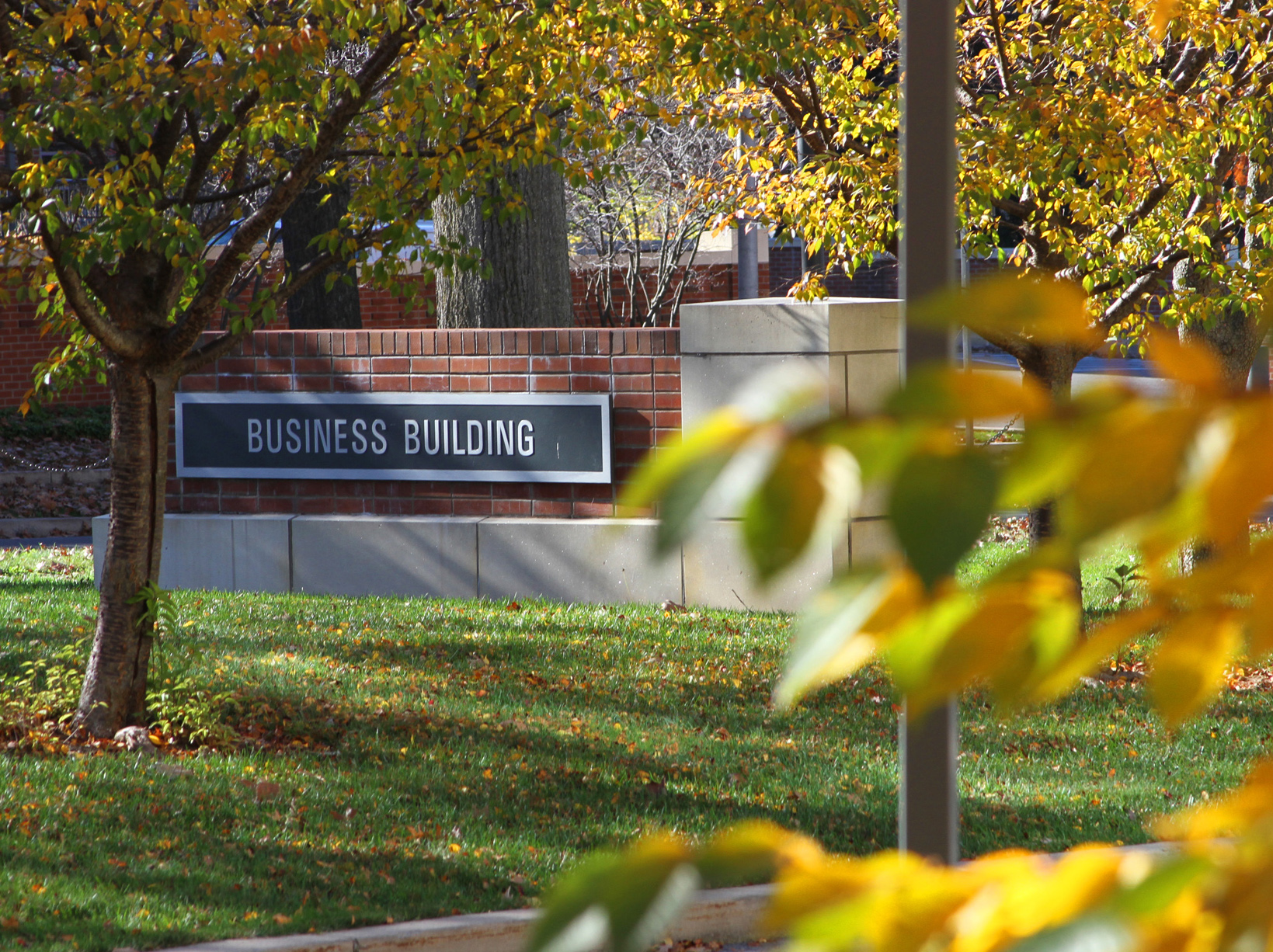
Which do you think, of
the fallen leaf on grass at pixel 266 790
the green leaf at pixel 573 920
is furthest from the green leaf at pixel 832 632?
the fallen leaf on grass at pixel 266 790

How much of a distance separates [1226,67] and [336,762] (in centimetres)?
719

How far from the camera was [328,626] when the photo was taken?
9.54m

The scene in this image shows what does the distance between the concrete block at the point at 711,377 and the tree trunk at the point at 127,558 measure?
13.4 ft

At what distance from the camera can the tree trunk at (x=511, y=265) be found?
12125 mm

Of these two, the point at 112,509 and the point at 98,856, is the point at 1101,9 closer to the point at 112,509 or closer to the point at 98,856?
the point at 112,509

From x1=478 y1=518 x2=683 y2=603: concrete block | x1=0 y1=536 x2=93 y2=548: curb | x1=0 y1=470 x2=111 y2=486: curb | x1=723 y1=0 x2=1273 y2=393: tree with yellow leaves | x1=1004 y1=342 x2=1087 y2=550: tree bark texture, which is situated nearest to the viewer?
x1=723 y1=0 x2=1273 y2=393: tree with yellow leaves

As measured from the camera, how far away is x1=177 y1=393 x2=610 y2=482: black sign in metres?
10.5

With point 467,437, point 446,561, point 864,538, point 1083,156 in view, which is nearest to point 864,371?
point 864,538

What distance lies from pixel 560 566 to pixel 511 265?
3.00 m

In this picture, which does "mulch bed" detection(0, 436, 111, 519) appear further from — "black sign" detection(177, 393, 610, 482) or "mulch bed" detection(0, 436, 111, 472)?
"black sign" detection(177, 393, 610, 482)

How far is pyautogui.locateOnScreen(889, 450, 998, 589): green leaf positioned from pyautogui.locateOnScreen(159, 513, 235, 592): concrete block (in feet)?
36.2

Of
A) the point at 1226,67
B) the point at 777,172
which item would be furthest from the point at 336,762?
the point at 1226,67

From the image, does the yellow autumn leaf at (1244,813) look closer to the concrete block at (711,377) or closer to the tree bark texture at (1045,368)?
the tree bark texture at (1045,368)

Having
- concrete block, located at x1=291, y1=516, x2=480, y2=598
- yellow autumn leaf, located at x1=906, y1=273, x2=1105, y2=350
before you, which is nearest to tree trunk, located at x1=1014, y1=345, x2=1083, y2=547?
concrete block, located at x1=291, y1=516, x2=480, y2=598
